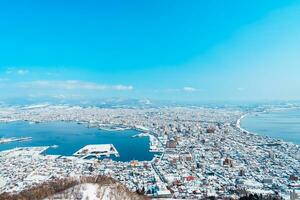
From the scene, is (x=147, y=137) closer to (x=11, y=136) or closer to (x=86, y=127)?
(x=86, y=127)

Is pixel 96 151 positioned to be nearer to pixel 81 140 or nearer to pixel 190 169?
pixel 81 140

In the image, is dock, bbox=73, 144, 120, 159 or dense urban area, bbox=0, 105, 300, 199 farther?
dock, bbox=73, 144, 120, 159

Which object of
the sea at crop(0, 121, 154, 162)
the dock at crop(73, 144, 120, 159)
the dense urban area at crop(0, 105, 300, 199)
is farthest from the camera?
the sea at crop(0, 121, 154, 162)

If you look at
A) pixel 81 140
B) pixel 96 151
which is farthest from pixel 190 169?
pixel 81 140

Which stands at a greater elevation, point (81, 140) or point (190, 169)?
point (81, 140)

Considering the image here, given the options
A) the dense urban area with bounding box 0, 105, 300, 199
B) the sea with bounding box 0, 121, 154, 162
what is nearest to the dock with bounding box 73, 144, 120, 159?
the sea with bounding box 0, 121, 154, 162

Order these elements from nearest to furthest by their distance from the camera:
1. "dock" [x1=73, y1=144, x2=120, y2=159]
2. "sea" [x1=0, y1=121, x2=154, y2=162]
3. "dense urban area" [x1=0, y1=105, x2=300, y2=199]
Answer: "dense urban area" [x1=0, y1=105, x2=300, y2=199], "dock" [x1=73, y1=144, x2=120, y2=159], "sea" [x1=0, y1=121, x2=154, y2=162]

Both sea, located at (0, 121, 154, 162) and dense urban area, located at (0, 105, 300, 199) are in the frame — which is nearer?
dense urban area, located at (0, 105, 300, 199)

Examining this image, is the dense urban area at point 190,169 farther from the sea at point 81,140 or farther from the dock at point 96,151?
the dock at point 96,151

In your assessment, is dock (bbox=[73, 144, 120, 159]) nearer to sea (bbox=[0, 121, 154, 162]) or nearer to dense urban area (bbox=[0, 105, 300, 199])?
sea (bbox=[0, 121, 154, 162])

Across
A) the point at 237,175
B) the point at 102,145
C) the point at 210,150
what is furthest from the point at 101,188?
the point at 102,145
